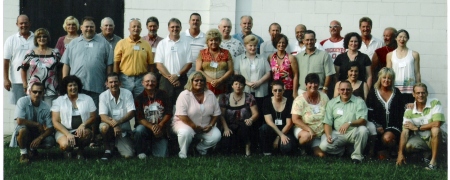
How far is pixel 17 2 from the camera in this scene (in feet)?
32.6

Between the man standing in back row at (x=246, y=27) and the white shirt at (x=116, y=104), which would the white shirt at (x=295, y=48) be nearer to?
the man standing in back row at (x=246, y=27)

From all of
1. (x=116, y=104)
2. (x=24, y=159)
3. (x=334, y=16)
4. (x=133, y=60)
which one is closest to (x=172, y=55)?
(x=133, y=60)

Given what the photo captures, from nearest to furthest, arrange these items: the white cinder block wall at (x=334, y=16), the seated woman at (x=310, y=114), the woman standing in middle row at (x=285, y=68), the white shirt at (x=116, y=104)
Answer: the white shirt at (x=116, y=104) < the seated woman at (x=310, y=114) < the woman standing in middle row at (x=285, y=68) < the white cinder block wall at (x=334, y=16)

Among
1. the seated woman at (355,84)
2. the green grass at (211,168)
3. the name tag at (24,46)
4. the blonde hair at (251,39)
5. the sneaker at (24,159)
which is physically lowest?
the green grass at (211,168)

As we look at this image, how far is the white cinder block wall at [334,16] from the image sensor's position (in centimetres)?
1000

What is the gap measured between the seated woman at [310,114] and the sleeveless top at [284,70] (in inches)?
13.7

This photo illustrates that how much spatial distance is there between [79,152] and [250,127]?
1899 mm

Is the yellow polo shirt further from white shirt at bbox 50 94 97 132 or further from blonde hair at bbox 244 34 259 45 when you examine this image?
blonde hair at bbox 244 34 259 45

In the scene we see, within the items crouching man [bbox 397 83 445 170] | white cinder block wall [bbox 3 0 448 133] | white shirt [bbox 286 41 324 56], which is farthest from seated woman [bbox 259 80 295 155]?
white cinder block wall [bbox 3 0 448 133]

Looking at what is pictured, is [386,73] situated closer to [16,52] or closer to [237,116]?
[237,116]

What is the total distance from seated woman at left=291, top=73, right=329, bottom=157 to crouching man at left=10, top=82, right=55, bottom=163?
2.67 m

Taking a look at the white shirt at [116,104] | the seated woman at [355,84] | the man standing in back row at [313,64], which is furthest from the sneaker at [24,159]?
the seated woman at [355,84]

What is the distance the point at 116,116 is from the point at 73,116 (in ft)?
1.52

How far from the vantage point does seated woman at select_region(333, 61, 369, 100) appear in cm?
841
